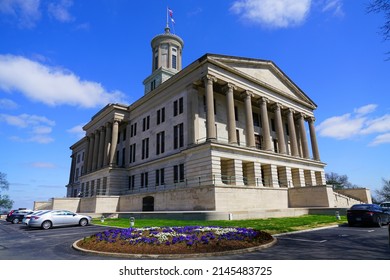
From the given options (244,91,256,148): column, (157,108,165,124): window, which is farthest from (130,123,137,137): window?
(244,91,256,148): column

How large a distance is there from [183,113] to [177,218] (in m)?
16.8

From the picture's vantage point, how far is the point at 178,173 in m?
33.9

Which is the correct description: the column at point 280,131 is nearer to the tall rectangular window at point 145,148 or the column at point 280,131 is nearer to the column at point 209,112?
the column at point 209,112

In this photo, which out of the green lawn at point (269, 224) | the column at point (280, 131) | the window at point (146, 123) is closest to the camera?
the green lawn at point (269, 224)

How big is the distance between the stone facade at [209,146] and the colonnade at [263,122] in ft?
0.45

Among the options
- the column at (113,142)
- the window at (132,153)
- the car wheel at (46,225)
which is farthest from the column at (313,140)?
the car wheel at (46,225)

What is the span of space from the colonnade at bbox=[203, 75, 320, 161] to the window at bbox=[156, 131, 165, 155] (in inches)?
446

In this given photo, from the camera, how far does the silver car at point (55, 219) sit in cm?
2044

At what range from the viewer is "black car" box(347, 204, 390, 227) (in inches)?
662

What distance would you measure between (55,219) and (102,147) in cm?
3160

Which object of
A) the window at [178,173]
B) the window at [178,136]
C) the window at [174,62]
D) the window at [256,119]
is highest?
the window at [174,62]

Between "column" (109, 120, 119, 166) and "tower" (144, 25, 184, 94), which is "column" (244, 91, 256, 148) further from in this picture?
"column" (109, 120, 119, 166)

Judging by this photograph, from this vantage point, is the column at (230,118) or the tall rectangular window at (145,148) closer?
the column at (230,118)
